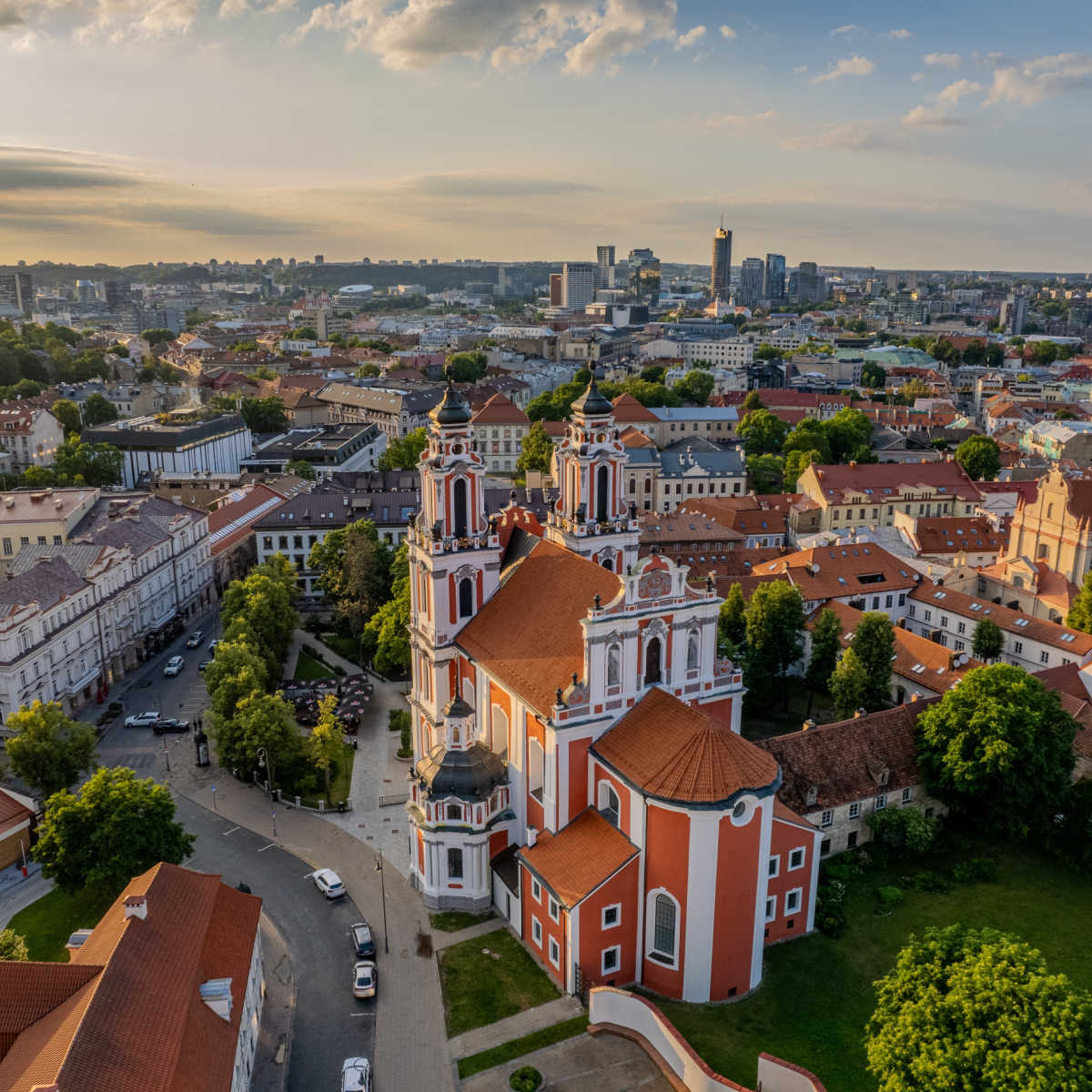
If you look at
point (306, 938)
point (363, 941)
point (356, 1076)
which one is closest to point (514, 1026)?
point (356, 1076)

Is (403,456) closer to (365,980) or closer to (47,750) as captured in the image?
(47,750)

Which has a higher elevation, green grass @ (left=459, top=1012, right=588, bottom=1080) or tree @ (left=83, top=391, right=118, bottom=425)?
tree @ (left=83, top=391, right=118, bottom=425)

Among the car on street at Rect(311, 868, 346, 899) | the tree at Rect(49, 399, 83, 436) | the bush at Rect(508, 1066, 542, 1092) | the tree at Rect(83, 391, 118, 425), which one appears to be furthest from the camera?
the tree at Rect(83, 391, 118, 425)

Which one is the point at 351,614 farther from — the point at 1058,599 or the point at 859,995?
the point at 1058,599

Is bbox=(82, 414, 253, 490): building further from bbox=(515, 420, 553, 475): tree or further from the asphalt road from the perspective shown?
the asphalt road

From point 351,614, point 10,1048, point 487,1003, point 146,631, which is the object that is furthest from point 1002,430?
point 10,1048

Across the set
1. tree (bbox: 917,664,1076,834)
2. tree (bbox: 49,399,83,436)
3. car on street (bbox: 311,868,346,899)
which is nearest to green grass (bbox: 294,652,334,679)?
car on street (bbox: 311,868,346,899)

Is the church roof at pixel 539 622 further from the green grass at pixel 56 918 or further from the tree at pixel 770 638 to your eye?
the tree at pixel 770 638
